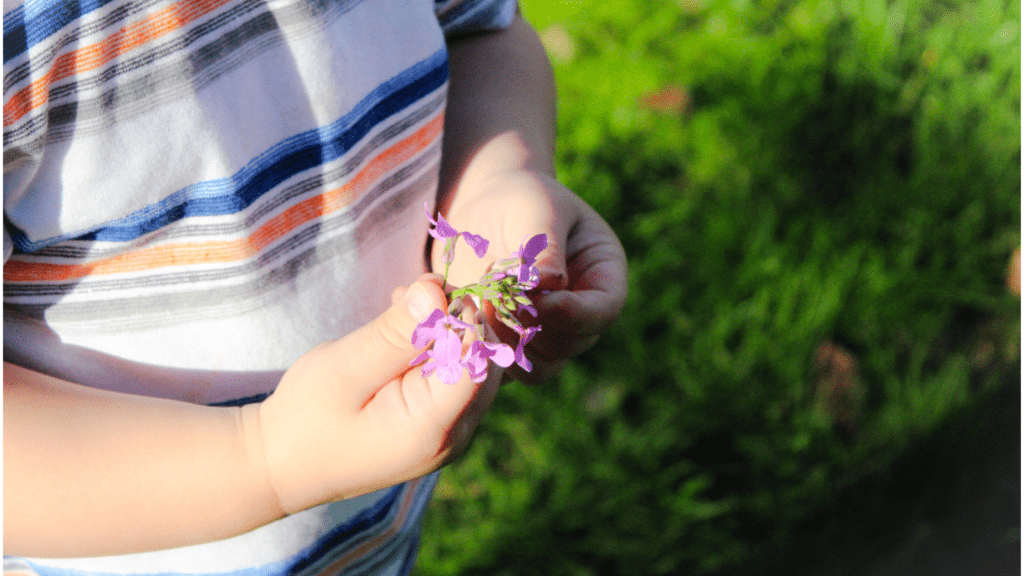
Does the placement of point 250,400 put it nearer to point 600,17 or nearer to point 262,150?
point 262,150

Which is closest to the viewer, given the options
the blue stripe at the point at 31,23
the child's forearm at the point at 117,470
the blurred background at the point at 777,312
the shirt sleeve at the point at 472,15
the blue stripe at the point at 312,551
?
the blue stripe at the point at 31,23

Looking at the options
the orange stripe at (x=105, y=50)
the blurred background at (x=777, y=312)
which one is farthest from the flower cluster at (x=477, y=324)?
the blurred background at (x=777, y=312)

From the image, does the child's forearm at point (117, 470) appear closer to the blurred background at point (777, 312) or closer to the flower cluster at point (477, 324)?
the flower cluster at point (477, 324)

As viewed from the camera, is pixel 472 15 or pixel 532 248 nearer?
pixel 532 248

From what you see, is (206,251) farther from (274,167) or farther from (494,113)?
(494,113)

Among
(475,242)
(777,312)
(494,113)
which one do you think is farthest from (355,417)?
(777,312)

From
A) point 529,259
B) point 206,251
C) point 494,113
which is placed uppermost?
point 494,113

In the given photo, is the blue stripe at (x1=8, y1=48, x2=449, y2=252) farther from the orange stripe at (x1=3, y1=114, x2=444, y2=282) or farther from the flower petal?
the flower petal
